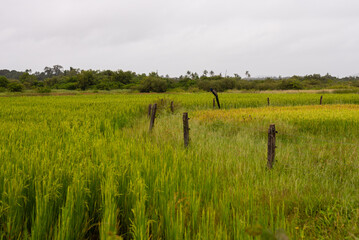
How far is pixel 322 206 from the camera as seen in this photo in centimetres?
365

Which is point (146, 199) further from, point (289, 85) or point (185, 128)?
point (289, 85)

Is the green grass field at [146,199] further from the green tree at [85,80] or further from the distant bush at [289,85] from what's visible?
the distant bush at [289,85]

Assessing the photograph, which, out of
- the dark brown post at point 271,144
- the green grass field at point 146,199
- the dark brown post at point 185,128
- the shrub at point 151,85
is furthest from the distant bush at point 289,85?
the dark brown post at point 271,144

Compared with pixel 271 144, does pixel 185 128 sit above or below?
above

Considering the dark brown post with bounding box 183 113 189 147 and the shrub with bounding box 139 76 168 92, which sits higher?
the shrub with bounding box 139 76 168 92

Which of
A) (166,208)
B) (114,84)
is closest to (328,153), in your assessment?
(166,208)

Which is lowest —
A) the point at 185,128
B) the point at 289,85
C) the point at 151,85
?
the point at 185,128

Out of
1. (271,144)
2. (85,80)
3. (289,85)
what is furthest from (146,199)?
(289,85)

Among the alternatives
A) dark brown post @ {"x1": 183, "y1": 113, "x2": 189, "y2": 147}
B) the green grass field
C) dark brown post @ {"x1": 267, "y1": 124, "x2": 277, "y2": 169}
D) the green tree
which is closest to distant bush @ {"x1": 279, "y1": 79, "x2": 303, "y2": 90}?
the green tree

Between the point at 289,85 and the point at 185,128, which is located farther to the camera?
the point at 289,85

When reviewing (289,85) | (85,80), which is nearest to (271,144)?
(85,80)

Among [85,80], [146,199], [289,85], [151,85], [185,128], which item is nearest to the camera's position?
[146,199]

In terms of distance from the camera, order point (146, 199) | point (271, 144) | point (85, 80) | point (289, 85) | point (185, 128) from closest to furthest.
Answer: point (146, 199) → point (271, 144) → point (185, 128) → point (85, 80) → point (289, 85)

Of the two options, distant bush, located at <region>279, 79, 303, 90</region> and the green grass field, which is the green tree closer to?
distant bush, located at <region>279, 79, 303, 90</region>
